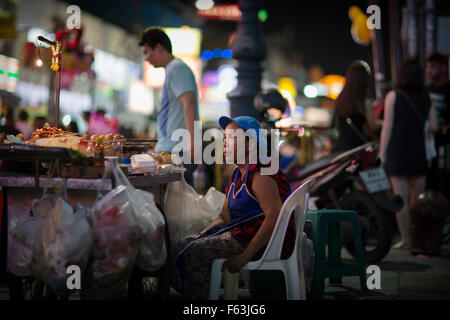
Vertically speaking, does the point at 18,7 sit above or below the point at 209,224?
above

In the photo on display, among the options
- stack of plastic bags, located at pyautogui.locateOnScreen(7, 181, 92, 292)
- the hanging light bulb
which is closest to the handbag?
stack of plastic bags, located at pyautogui.locateOnScreen(7, 181, 92, 292)

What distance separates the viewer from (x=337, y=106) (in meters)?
8.67

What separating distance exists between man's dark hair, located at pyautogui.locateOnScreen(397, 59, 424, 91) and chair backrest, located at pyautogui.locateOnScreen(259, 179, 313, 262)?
4.62m

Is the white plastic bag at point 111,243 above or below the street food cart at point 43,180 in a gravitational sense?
below

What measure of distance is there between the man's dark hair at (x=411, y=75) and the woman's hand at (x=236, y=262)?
5.04 m

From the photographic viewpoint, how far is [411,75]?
8828 millimetres

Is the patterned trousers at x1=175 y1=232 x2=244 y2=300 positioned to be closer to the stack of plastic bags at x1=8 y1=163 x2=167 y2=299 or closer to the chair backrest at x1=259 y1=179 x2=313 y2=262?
the chair backrest at x1=259 y1=179 x2=313 y2=262

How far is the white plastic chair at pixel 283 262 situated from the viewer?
14.9 feet

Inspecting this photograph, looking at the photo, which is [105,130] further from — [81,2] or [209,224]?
[81,2]

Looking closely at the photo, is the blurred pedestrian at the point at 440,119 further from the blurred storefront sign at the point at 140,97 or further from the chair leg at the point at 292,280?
the blurred storefront sign at the point at 140,97

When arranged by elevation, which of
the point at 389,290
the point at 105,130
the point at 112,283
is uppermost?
the point at 105,130

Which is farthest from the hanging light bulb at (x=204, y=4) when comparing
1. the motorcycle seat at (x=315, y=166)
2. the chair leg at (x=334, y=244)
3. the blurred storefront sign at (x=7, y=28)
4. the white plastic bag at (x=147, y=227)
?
the white plastic bag at (x=147, y=227)

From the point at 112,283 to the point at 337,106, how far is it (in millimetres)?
5290
